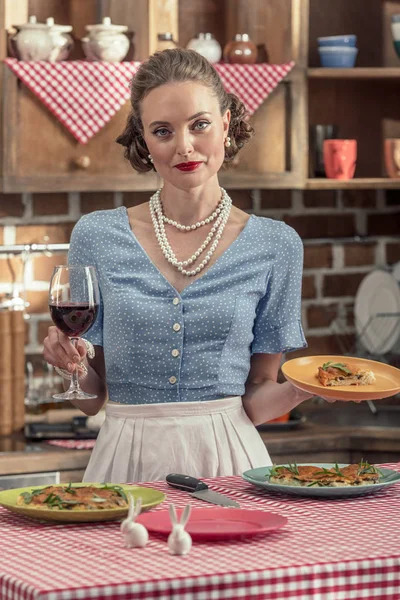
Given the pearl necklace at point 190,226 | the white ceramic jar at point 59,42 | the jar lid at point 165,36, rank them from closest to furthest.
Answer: the pearl necklace at point 190,226 < the white ceramic jar at point 59,42 < the jar lid at point 165,36

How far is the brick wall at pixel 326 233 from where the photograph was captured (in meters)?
3.64

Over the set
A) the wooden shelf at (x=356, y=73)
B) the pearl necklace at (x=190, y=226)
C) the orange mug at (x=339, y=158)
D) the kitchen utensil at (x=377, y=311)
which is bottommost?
the kitchen utensil at (x=377, y=311)

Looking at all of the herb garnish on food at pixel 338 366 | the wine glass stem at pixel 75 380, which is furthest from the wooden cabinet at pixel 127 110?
the herb garnish on food at pixel 338 366

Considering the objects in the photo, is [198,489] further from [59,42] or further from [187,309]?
[59,42]

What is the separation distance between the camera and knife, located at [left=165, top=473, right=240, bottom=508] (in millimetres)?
1730

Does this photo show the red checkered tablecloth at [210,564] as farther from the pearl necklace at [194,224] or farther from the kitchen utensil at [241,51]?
the kitchen utensil at [241,51]

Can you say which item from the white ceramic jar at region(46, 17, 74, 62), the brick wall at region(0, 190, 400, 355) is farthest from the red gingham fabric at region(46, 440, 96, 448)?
the white ceramic jar at region(46, 17, 74, 62)

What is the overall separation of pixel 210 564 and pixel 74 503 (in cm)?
27

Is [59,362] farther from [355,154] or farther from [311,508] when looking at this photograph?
[355,154]

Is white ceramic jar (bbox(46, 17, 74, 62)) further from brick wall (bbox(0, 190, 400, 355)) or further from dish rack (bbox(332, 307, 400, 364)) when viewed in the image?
dish rack (bbox(332, 307, 400, 364))

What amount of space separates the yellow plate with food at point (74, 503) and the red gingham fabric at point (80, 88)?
1.67m

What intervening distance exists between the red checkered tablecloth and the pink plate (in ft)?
0.05

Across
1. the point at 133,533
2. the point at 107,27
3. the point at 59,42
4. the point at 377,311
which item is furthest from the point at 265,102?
the point at 133,533

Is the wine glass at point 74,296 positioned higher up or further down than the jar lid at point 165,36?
Answer: further down
